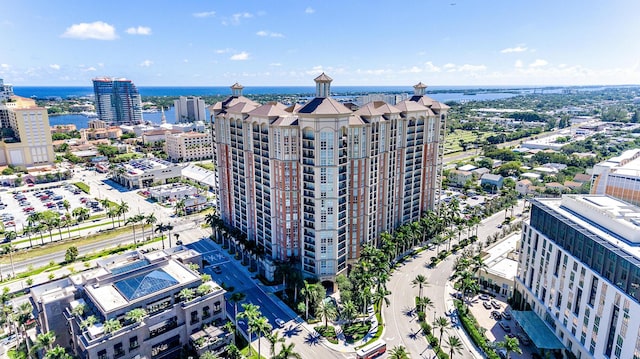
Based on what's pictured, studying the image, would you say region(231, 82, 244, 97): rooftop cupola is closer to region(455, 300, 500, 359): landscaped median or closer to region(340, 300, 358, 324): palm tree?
region(340, 300, 358, 324): palm tree

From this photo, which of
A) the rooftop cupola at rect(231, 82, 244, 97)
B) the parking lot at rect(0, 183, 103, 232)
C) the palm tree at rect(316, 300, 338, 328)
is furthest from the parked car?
the parking lot at rect(0, 183, 103, 232)

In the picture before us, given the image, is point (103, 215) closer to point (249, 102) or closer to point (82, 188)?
point (82, 188)

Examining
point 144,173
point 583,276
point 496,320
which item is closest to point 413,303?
point 496,320

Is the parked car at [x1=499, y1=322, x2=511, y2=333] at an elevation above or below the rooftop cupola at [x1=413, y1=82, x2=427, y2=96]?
below

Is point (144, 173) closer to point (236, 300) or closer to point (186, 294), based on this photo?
point (236, 300)

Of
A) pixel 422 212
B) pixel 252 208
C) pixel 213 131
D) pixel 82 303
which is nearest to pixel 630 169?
pixel 422 212

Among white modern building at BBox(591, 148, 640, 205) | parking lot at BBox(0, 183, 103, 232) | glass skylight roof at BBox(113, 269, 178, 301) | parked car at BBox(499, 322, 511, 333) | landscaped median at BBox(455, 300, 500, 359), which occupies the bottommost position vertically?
parked car at BBox(499, 322, 511, 333)
